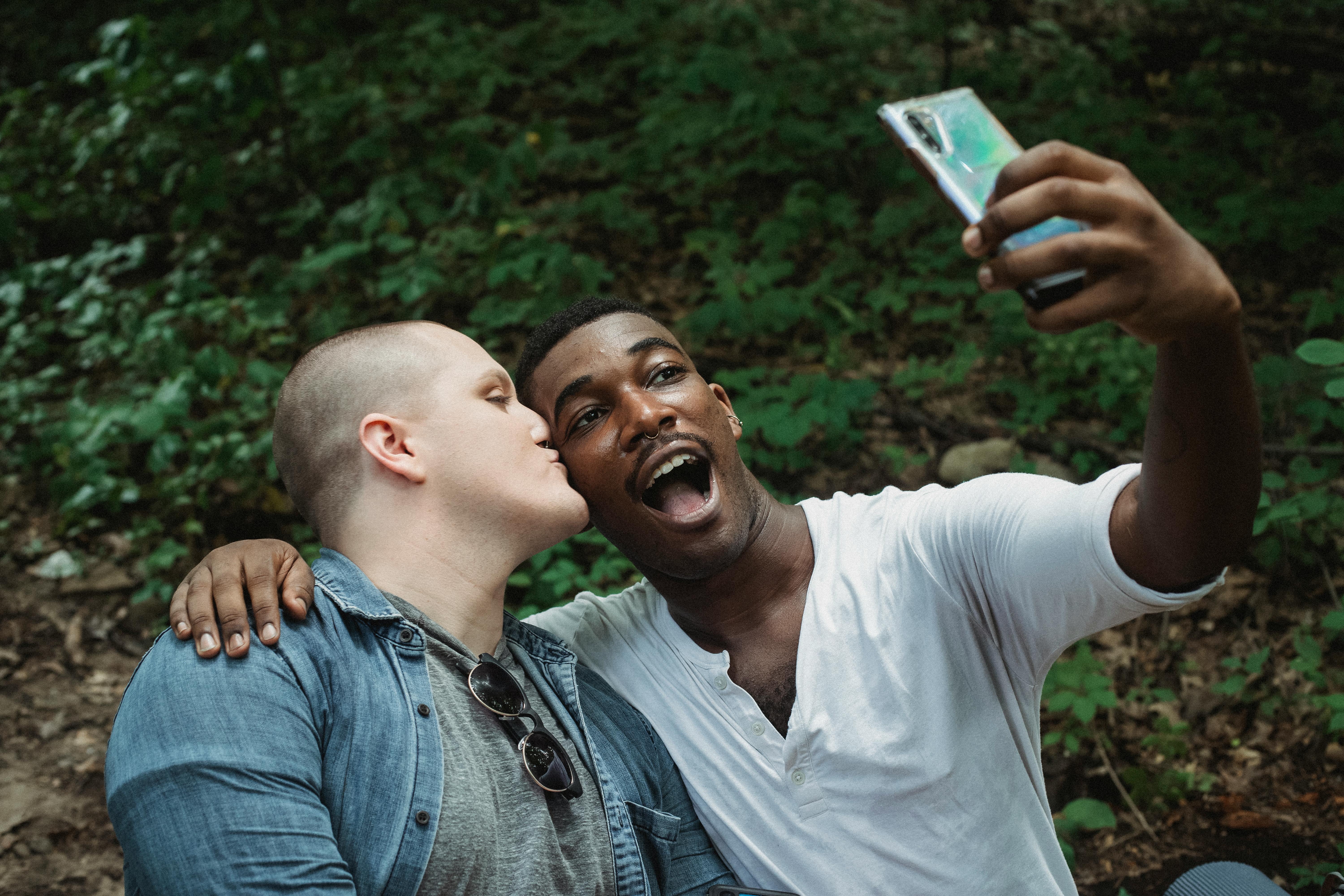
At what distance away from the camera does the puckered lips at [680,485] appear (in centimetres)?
239

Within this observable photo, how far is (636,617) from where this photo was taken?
268cm

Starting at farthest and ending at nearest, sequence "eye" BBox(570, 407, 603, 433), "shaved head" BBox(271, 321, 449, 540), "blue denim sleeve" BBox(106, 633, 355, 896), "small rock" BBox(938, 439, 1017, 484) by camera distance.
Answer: "small rock" BBox(938, 439, 1017, 484)
"eye" BBox(570, 407, 603, 433)
"shaved head" BBox(271, 321, 449, 540)
"blue denim sleeve" BBox(106, 633, 355, 896)

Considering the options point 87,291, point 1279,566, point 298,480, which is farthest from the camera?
point 87,291

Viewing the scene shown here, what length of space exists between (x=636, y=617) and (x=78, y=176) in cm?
693

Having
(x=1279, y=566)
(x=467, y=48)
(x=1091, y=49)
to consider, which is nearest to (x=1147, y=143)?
(x=1091, y=49)

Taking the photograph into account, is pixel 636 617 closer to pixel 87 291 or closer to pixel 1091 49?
pixel 87 291

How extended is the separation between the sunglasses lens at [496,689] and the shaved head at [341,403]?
53 cm

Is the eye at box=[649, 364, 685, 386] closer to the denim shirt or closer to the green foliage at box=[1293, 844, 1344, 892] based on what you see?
the denim shirt

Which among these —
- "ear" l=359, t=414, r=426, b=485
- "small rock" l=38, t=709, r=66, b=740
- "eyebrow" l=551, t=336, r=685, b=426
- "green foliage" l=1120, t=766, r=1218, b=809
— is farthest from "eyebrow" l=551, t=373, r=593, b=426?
"small rock" l=38, t=709, r=66, b=740

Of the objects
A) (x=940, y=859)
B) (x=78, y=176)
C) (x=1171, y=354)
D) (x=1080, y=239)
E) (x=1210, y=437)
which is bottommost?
(x=78, y=176)

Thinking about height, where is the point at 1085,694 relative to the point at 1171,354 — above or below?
below

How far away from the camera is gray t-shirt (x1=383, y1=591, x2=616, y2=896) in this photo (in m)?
1.80

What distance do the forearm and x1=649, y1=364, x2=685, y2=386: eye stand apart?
1.29 meters

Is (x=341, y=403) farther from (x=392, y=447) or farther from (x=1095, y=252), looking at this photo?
(x=1095, y=252)
